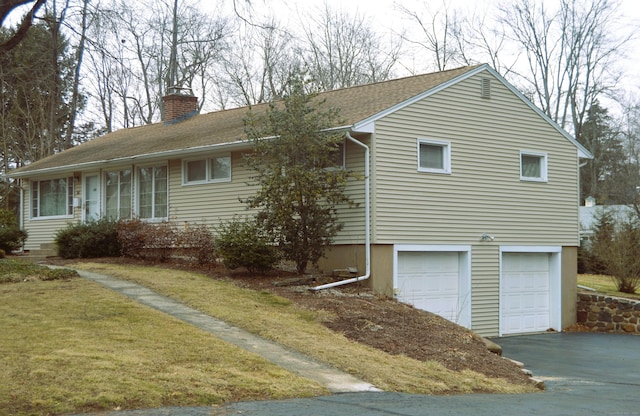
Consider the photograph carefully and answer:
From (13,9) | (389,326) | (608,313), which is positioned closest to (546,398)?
(389,326)

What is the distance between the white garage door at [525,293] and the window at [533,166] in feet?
6.91

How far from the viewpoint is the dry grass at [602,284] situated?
26.1 m

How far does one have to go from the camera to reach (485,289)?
20.7 m

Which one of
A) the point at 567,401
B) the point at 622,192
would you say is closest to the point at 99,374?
the point at 567,401

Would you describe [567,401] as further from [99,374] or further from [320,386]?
[99,374]

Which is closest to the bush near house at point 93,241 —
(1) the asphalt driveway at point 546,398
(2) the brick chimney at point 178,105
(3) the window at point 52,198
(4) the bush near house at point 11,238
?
(4) the bush near house at point 11,238

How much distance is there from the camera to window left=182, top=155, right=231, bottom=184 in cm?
2114

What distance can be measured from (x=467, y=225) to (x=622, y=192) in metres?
30.1

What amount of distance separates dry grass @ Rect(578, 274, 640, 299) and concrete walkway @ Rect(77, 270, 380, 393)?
15599 millimetres

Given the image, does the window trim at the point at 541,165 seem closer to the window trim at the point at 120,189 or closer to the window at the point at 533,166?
the window at the point at 533,166

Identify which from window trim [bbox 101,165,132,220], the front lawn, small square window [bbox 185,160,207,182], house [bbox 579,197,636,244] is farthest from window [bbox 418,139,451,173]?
house [bbox 579,197,636,244]

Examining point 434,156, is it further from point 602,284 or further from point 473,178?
point 602,284

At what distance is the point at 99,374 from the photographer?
31.8 feet

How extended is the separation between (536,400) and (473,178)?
33.0 feet
